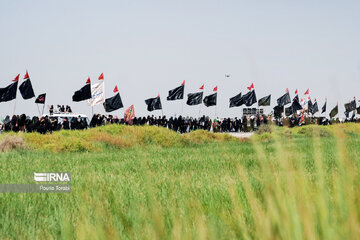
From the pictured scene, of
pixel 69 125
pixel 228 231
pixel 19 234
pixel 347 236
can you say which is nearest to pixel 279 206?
pixel 347 236

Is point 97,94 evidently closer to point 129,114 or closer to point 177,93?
point 129,114

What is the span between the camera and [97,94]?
3253cm

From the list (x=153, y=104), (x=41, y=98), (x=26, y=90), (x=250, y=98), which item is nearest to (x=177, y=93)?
(x=153, y=104)

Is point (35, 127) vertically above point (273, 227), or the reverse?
point (35, 127)

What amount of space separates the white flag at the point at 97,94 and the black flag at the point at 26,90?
4290 millimetres

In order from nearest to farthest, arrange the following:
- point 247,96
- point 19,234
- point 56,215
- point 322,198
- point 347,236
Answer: point 347,236, point 322,198, point 19,234, point 56,215, point 247,96

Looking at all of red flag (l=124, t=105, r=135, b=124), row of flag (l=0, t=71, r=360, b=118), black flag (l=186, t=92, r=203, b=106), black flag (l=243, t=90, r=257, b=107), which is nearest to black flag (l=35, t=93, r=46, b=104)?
row of flag (l=0, t=71, r=360, b=118)

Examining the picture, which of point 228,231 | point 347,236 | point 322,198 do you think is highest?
point 322,198

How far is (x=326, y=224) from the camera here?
4.71 ft

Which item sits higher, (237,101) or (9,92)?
(237,101)

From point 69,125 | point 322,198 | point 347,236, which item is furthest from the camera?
point 69,125

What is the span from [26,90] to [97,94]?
5.01m

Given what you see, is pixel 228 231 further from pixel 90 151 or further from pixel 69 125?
pixel 69 125

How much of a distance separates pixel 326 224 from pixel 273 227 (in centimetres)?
18
